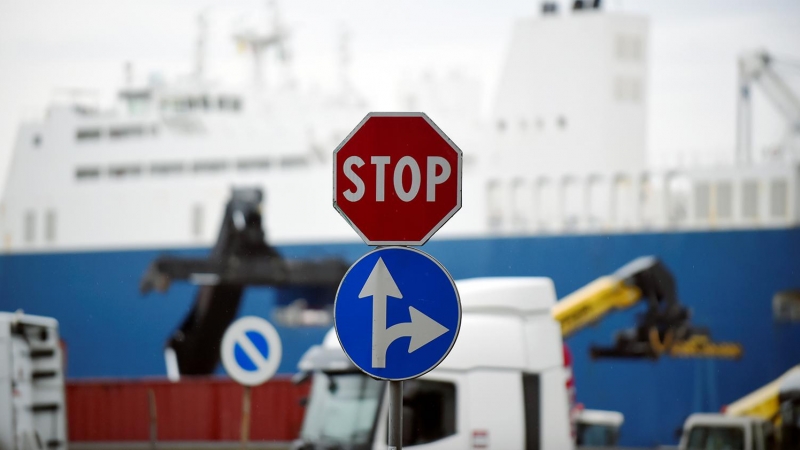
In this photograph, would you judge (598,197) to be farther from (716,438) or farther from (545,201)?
(716,438)

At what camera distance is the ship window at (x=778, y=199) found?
17156mm

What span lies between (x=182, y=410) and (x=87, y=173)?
6.50 meters

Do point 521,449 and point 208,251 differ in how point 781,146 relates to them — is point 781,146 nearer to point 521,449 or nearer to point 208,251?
point 208,251

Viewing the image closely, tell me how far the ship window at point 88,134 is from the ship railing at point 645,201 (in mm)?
6768

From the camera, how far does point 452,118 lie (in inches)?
730

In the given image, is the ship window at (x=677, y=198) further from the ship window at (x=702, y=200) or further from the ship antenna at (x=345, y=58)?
the ship antenna at (x=345, y=58)

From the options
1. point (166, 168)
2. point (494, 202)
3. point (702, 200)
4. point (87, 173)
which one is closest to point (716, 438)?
point (702, 200)

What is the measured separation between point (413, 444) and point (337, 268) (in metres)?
10.5

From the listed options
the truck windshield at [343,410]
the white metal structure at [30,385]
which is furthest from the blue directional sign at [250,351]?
the white metal structure at [30,385]

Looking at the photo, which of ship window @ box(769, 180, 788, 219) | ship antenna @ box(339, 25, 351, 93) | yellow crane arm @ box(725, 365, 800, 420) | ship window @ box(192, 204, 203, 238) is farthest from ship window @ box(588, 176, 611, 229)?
ship window @ box(192, 204, 203, 238)

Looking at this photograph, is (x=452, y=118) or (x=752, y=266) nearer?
(x=752, y=266)

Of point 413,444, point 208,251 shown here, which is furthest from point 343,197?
point 208,251

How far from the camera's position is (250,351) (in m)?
7.67

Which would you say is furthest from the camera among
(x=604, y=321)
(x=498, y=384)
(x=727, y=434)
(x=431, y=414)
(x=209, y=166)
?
(x=209, y=166)
